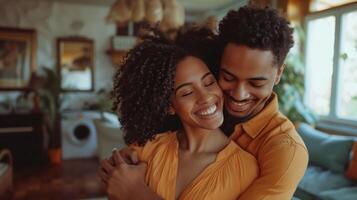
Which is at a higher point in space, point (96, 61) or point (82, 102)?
point (96, 61)

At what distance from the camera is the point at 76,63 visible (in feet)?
19.5

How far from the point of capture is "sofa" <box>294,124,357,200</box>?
257 cm

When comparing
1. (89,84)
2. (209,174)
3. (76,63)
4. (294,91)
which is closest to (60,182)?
(89,84)

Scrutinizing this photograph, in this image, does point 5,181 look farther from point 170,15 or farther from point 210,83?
point 210,83

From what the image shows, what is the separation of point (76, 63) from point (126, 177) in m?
5.28

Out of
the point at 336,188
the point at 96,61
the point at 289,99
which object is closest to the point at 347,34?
the point at 289,99

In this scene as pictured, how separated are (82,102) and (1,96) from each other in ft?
4.38

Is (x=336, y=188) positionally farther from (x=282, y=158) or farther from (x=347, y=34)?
(x=282, y=158)

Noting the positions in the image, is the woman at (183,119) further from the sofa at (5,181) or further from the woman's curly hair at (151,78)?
the sofa at (5,181)

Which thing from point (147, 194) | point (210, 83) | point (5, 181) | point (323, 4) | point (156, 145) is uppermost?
point (323, 4)

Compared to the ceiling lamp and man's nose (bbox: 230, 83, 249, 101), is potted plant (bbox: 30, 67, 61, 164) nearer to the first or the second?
the ceiling lamp

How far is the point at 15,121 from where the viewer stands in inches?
202

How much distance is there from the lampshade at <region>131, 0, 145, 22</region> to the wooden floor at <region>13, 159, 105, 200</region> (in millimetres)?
2111

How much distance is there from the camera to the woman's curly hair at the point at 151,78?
3.38 ft
